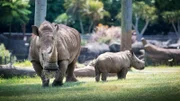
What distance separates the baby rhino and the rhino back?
64 cm

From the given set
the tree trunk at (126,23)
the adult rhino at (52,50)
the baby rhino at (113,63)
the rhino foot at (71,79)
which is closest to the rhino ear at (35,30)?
the adult rhino at (52,50)

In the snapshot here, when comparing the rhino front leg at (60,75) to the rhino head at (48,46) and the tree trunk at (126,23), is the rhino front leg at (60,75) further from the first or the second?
the tree trunk at (126,23)

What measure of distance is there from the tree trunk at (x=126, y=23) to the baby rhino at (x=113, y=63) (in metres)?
5.44

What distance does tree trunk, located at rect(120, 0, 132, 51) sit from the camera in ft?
60.9

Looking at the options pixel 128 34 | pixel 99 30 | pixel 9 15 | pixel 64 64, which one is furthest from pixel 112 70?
pixel 99 30

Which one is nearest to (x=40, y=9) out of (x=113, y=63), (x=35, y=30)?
(x=113, y=63)

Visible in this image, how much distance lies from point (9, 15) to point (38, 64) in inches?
861

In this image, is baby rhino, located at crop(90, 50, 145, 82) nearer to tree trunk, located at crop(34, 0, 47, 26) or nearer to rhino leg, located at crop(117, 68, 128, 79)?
rhino leg, located at crop(117, 68, 128, 79)

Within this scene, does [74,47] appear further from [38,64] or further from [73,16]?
[73,16]

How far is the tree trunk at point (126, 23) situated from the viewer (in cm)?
1856

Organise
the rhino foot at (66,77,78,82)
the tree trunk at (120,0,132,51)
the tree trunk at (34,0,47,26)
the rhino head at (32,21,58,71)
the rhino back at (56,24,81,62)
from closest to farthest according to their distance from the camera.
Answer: the rhino head at (32,21,58,71)
the rhino back at (56,24,81,62)
the rhino foot at (66,77,78,82)
the tree trunk at (34,0,47,26)
the tree trunk at (120,0,132,51)

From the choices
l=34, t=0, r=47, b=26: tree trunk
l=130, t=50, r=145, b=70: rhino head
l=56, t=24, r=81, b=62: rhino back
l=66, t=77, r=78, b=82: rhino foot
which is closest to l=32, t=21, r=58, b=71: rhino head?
l=56, t=24, r=81, b=62: rhino back

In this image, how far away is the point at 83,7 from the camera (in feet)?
169

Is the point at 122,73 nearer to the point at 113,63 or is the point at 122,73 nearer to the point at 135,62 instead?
the point at 113,63
